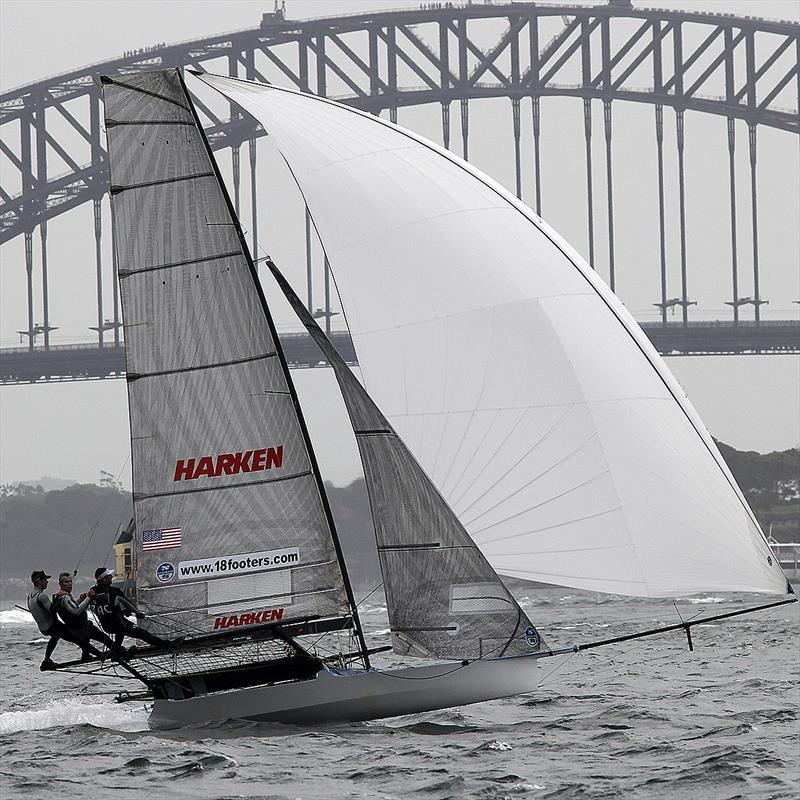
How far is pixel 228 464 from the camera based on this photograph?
32.7 feet

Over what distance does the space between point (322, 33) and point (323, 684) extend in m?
42.9

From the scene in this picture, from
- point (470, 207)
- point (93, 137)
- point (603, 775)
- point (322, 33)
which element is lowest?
point (603, 775)

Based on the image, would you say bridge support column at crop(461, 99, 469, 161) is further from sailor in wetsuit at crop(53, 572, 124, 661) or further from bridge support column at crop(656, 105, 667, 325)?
sailor in wetsuit at crop(53, 572, 124, 661)

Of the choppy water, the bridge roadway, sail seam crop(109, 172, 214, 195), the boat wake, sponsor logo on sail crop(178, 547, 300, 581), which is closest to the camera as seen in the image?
the choppy water

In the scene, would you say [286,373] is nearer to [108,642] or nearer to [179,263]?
[179,263]

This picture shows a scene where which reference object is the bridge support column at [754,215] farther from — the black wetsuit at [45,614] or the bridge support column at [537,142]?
the black wetsuit at [45,614]

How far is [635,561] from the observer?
29.1 ft

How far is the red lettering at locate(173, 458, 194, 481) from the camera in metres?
9.96

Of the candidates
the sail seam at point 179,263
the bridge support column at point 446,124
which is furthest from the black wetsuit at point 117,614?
the bridge support column at point 446,124

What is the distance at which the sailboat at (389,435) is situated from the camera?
8.98m

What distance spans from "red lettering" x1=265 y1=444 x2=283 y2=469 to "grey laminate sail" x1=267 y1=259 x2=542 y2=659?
2.13 feet

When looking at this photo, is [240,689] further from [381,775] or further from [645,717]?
[645,717]

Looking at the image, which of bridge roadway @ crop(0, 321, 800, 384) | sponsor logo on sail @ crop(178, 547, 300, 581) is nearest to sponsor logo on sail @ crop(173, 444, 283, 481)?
sponsor logo on sail @ crop(178, 547, 300, 581)

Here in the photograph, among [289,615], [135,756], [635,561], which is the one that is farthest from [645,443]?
[135,756]
